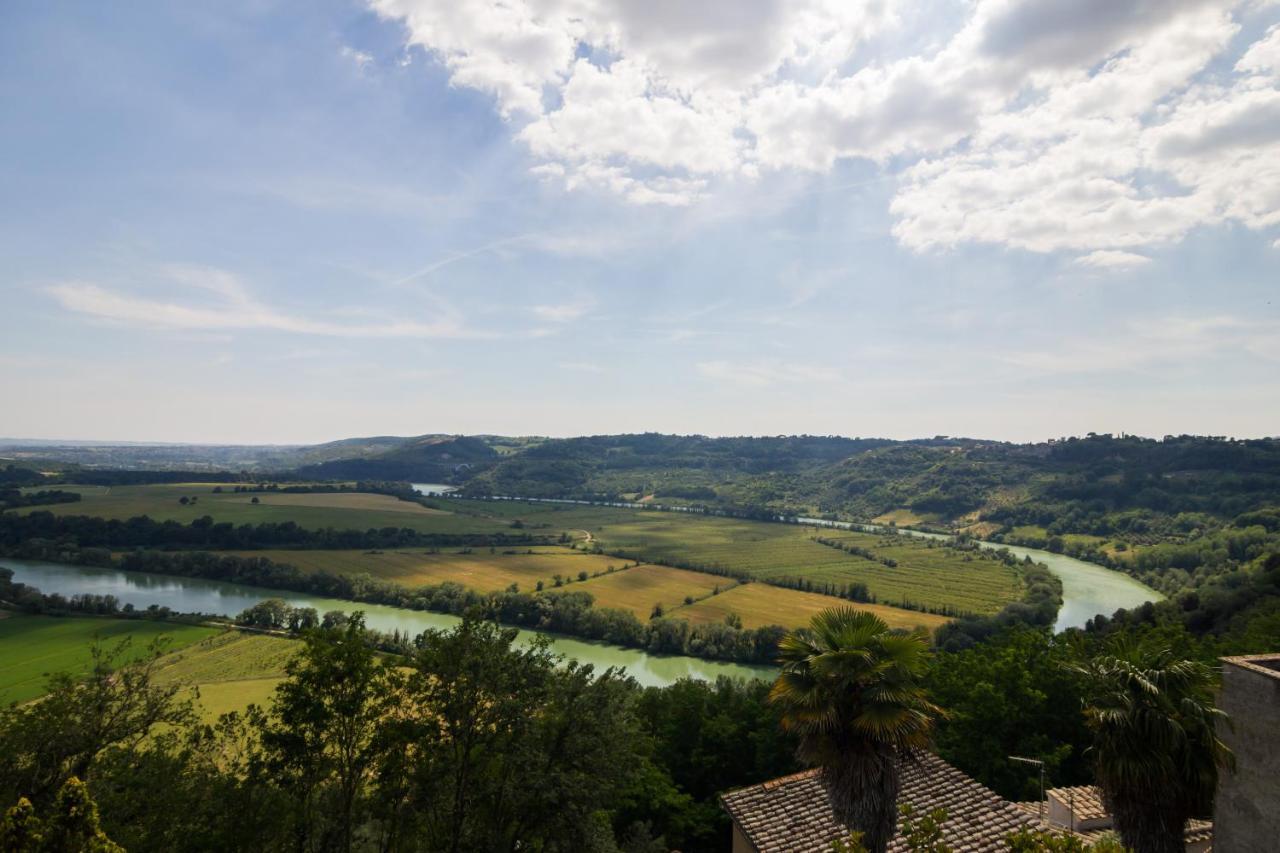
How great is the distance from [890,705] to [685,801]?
15035 millimetres

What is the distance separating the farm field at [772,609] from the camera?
233 feet

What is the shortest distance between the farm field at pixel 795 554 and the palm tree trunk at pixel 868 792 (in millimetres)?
77532

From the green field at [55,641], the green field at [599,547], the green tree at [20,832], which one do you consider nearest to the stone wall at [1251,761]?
the green tree at [20,832]

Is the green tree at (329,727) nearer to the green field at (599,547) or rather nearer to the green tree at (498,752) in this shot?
the green tree at (498,752)

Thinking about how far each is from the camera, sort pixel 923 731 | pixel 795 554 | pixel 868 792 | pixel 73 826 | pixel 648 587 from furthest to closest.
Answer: pixel 795 554, pixel 648 587, pixel 868 792, pixel 923 731, pixel 73 826

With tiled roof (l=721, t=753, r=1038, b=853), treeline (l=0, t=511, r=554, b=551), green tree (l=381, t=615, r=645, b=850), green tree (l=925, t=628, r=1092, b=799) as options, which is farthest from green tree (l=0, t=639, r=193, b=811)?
treeline (l=0, t=511, r=554, b=551)

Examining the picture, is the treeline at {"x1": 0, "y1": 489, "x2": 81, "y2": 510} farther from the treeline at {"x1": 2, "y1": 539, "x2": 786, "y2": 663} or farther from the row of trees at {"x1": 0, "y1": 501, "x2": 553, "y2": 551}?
the treeline at {"x1": 2, "y1": 539, "x2": 786, "y2": 663}

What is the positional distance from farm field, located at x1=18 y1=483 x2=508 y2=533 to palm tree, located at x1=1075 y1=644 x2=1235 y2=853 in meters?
122

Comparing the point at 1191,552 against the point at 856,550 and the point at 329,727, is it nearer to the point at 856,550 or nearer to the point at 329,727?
the point at 856,550

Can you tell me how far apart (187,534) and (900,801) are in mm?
120384

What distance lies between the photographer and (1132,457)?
576 ft

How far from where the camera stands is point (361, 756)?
1315 centimetres

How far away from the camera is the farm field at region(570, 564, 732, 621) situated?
77.7m

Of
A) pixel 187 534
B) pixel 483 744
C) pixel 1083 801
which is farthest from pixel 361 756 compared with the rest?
pixel 187 534
